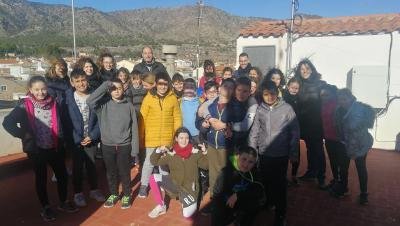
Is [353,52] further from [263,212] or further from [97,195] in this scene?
[97,195]

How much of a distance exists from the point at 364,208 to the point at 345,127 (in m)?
1.10

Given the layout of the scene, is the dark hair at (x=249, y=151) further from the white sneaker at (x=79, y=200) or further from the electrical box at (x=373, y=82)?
the electrical box at (x=373, y=82)

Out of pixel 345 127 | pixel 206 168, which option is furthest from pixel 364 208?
pixel 206 168

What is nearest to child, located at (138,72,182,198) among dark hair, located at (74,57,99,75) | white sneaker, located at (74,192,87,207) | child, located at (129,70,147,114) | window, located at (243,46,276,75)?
child, located at (129,70,147,114)

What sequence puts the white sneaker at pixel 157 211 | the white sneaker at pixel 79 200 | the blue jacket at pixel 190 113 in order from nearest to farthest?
the white sneaker at pixel 157 211 < the white sneaker at pixel 79 200 < the blue jacket at pixel 190 113

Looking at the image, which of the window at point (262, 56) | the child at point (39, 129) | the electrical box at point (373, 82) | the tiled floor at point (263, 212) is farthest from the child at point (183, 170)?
the window at point (262, 56)

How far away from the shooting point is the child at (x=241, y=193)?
3.69 meters

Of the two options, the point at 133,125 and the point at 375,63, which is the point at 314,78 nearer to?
the point at 133,125

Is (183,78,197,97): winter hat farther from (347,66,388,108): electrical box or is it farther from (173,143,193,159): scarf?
(347,66,388,108): electrical box

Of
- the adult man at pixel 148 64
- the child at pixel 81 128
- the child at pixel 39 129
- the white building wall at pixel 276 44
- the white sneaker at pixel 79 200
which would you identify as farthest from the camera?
the white building wall at pixel 276 44

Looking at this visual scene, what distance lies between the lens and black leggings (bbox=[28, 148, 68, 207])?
4191mm

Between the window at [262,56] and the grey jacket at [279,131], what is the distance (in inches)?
241

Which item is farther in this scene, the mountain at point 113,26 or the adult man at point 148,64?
the mountain at point 113,26

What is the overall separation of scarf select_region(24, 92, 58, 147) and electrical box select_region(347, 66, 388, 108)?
6.77 metres
